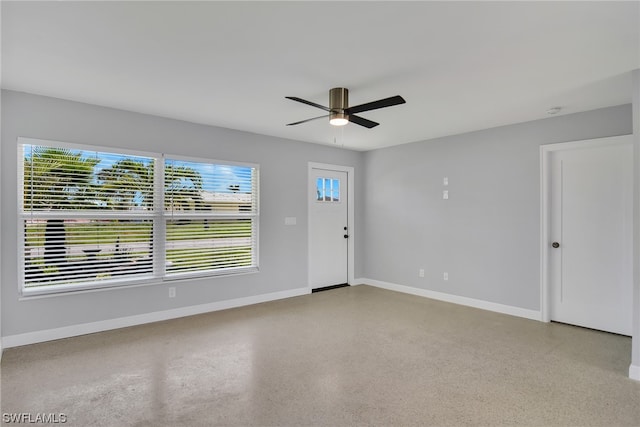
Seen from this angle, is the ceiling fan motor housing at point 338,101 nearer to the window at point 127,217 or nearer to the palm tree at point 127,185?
the window at point 127,217

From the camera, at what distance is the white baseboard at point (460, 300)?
444cm

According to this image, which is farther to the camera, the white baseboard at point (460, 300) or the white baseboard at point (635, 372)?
the white baseboard at point (460, 300)

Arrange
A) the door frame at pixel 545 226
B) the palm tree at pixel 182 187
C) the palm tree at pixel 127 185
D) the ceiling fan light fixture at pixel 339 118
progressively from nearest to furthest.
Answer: the ceiling fan light fixture at pixel 339 118, the palm tree at pixel 127 185, the door frame at pixel 545 226, the palm tree at pixel 182 187

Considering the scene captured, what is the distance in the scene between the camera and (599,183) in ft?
12.9

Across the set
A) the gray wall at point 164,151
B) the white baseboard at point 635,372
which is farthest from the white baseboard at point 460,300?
the white baseboard at point 635,372

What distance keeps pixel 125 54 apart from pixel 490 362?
4.00 m

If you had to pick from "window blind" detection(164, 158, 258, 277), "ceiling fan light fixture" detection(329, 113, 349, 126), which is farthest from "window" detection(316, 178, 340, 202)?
"ceiling fan light fixture" detection(329, 113, 349, 126)

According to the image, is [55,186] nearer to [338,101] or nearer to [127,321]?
[127,321]

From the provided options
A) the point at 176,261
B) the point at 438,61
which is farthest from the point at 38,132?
the point at 438,61

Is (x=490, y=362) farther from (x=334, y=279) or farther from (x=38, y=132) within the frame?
Answer: (x=38, y=132)

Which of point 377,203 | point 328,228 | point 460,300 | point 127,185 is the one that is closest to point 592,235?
point 460,300

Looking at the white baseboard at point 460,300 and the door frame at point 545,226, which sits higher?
the door frame at point 545,226

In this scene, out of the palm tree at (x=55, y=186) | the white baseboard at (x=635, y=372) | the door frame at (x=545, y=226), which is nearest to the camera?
the white baseboard at (x=635, y=372)

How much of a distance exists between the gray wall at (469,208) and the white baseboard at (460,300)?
0.07 meters
